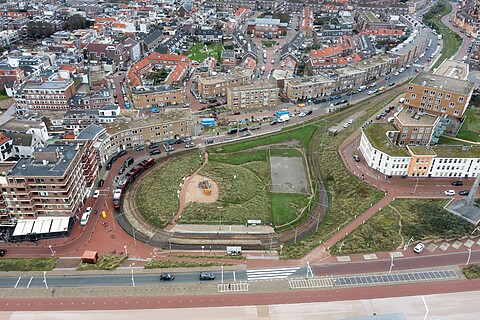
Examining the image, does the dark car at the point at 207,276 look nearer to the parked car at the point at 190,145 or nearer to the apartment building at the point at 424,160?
the apartment building at the point at 424,160

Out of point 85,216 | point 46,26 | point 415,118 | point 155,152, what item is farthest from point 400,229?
point 46,26

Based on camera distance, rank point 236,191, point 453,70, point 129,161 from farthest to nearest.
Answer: point 453,70
point 129,161
point 236,191

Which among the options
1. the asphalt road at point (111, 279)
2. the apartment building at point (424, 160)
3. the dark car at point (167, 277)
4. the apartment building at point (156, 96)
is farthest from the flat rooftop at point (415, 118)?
the apartment building at point (156, 96)

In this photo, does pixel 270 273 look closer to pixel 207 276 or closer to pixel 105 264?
pixel 207 276

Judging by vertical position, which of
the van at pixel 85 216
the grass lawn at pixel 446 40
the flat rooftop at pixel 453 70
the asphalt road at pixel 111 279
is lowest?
the grass lawn at pixel 446 40

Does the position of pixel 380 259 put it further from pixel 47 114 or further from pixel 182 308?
pixel 47 114
